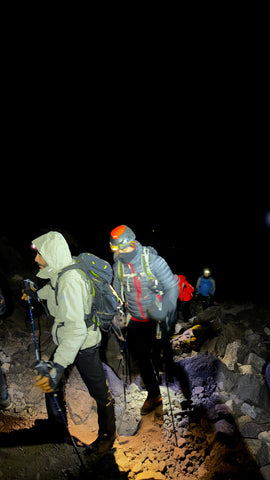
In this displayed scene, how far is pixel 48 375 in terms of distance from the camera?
2576mm

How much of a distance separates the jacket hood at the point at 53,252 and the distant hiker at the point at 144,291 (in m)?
0.79

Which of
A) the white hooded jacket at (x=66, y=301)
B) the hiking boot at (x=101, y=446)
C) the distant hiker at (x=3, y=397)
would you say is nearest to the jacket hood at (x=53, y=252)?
the white hooded jacket at (x=66, y=301)

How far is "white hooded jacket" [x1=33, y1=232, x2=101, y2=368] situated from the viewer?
2586 millimetres

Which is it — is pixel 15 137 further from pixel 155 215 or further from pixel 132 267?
pixel 132 267

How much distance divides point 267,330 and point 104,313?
587 cm

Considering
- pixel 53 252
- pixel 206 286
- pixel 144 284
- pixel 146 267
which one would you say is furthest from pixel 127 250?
pixel 206 286

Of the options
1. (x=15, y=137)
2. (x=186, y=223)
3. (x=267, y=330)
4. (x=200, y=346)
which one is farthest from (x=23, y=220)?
(x=186, y=223)

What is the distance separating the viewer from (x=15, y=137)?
1310 inches

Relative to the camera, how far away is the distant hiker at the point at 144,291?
3408 mm

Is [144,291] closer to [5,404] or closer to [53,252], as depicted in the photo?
[53,252]

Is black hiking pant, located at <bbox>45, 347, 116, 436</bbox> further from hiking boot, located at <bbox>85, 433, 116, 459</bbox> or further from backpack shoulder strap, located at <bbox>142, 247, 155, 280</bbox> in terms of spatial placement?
backpack shoulder strap, located at <bbox>142, 247, 155, 280</bbox>

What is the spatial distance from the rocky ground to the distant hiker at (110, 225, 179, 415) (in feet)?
2.72

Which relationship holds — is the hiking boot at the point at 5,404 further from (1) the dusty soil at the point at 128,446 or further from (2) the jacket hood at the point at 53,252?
(2) the jacket hood at the point at 53,252

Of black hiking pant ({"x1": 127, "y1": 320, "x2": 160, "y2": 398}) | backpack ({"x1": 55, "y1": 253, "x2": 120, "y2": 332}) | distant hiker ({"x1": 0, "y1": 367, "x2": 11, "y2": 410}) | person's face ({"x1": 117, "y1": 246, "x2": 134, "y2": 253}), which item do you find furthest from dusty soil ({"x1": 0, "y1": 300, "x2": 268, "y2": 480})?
person's face ({"x1": 117, "y1": 246, "x2": 134, "y2": 253})
